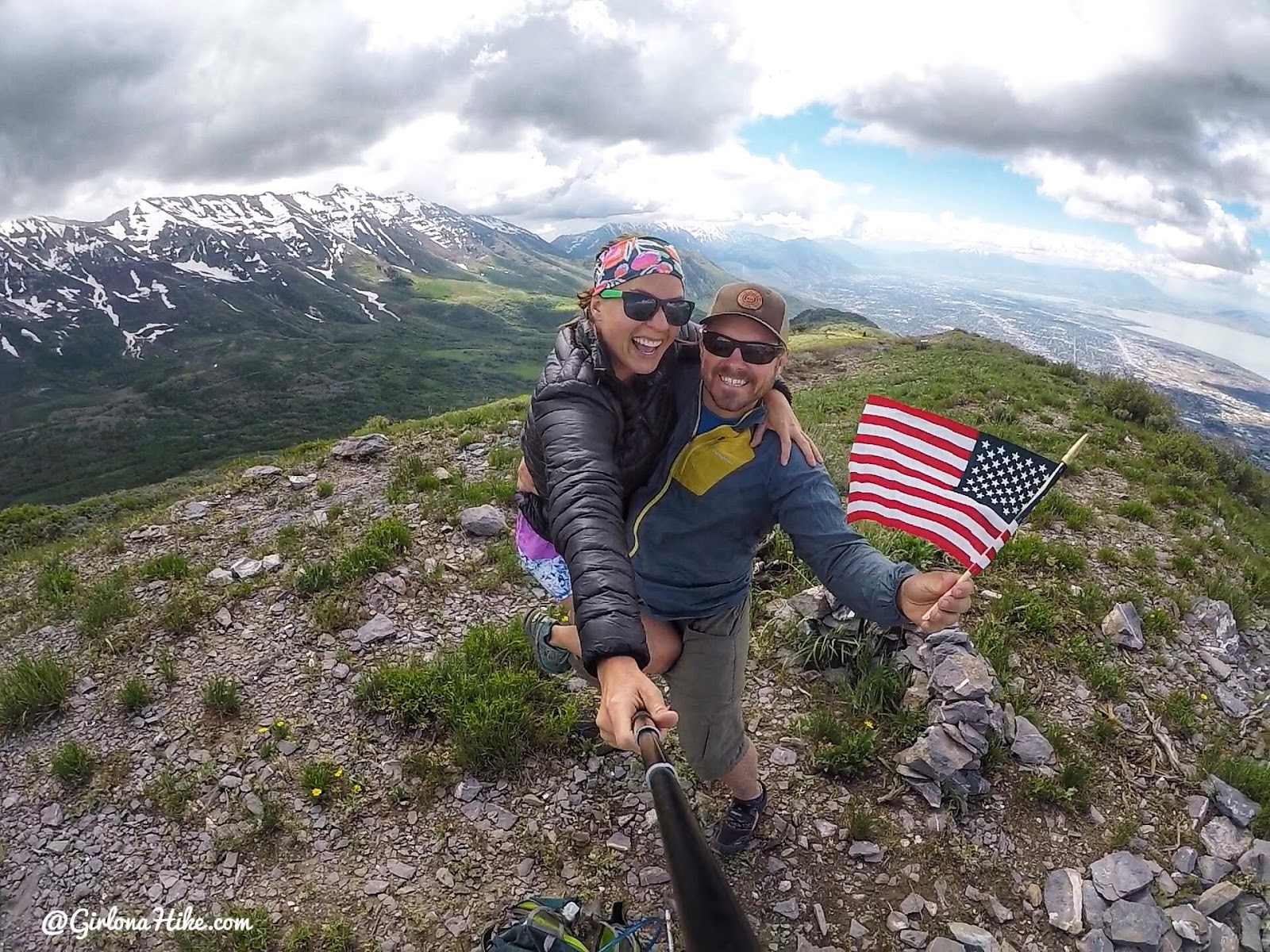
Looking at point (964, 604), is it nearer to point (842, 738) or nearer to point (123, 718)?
point (842, 738)

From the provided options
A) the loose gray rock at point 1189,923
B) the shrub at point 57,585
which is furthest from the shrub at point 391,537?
the loose gray rock at point 1189,923

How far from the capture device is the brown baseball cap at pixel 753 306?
3.29m

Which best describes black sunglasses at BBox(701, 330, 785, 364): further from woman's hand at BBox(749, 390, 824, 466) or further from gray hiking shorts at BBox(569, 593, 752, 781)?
gray hiking shorts at BBox(569, 593, 752, 781)

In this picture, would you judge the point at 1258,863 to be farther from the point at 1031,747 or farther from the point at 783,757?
the point at 783,757

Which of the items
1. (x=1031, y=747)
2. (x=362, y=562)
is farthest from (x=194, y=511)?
(x=1031, y=747)

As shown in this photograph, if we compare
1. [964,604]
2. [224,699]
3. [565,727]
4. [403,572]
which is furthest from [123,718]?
[964,604]

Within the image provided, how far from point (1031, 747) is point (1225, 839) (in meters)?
1.42

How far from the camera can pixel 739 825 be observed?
15.8 feet

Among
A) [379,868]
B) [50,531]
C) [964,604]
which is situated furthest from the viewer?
[50,531]

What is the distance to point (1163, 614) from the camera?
24.7ft

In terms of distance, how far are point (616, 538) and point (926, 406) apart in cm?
1747

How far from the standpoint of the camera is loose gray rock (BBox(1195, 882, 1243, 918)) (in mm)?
4410

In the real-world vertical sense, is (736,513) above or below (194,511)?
above

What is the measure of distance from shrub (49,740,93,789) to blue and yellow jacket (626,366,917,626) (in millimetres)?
5507
